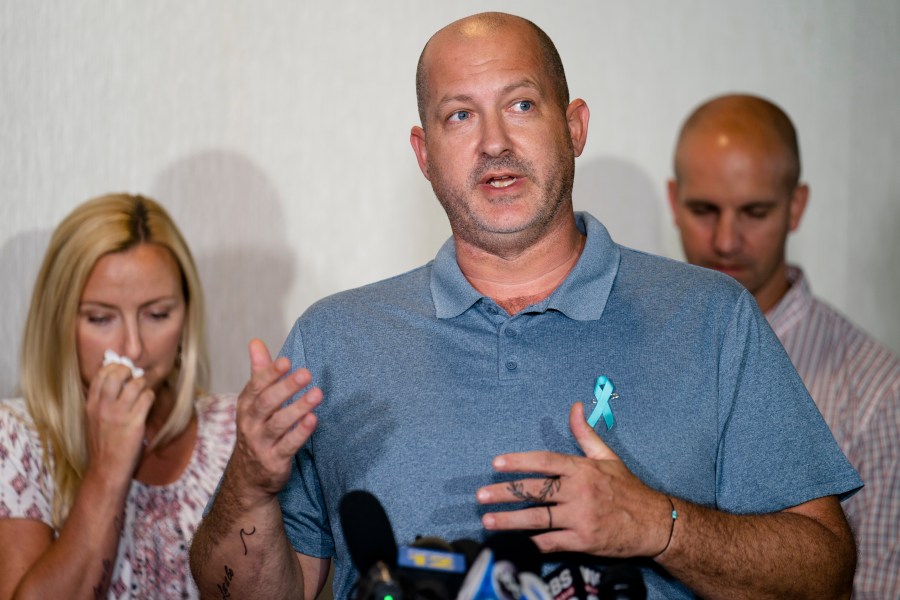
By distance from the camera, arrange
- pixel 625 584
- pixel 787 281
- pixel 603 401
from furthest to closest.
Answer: pixel 787 281 → pixel 603 401 → pixel 625 584

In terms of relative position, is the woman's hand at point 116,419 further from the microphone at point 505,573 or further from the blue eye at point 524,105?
the microphone at point 505,573

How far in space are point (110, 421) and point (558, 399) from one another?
0.91 m

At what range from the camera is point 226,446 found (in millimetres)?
2230

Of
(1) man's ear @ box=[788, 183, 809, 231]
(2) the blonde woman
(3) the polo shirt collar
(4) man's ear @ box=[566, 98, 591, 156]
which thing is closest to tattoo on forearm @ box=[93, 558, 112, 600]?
(2) the blonde woman

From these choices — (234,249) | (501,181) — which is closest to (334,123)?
(234,249)

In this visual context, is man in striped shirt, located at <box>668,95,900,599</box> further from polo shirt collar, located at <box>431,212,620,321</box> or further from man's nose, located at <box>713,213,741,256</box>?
polo shirt collar, located at <box>431,212,620,321</box>

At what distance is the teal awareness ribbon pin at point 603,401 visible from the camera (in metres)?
1.49

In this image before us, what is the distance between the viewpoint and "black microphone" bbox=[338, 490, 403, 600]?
1009mm

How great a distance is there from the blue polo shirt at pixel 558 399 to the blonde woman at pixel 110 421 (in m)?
0.49

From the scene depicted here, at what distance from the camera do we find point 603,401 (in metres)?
1.50

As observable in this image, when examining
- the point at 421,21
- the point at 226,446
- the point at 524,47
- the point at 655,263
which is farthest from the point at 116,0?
the point at 655,263

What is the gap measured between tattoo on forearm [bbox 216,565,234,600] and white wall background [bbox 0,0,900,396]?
3.53 ft

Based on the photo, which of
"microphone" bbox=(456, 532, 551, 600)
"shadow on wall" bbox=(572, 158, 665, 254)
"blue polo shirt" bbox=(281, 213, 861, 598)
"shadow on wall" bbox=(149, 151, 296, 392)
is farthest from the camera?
"shadow on wall" bbox=(572, 158, 665, 254)

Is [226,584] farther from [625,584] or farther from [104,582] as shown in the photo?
[625,584]
